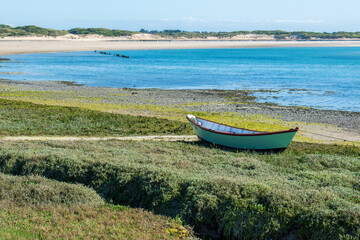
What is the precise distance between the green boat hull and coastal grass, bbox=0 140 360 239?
99 cm

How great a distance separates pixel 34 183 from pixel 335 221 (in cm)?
937

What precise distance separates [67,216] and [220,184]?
4.58 meters

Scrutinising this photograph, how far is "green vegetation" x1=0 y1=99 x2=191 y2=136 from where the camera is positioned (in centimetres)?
2431

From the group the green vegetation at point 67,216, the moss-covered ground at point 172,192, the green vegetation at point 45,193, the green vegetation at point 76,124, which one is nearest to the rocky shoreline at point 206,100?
the green vegetation at point 76,124

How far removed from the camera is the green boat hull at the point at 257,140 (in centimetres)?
1977

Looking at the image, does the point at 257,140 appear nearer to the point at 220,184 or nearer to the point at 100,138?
the point at 220,184

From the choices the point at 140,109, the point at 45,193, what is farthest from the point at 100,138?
the point at 140,109

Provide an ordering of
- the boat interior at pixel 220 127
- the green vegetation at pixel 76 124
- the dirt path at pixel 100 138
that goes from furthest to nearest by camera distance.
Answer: the green vegetation at pixel 76 124
the boat interior at pixel 220 127
the dirt path at pixel 100 138

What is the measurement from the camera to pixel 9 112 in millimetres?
29234

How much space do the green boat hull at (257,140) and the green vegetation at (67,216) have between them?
9477 millimetres

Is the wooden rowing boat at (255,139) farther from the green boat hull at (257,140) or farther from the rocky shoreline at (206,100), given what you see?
the rocky shoreline at (206,100)

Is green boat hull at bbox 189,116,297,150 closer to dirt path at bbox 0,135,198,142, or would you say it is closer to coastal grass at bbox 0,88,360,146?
dirt path at bbox 0,135,198,142

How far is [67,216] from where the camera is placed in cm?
1109

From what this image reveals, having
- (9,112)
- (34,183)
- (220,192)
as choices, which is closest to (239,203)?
(220,192)
